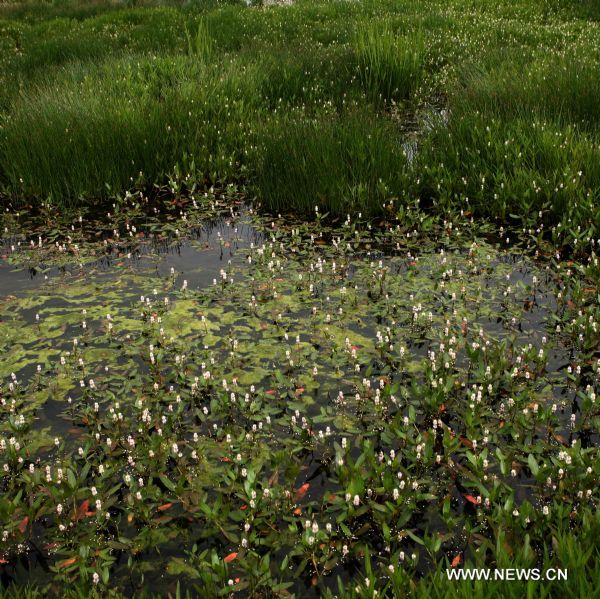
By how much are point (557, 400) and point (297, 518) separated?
2277 millimetres

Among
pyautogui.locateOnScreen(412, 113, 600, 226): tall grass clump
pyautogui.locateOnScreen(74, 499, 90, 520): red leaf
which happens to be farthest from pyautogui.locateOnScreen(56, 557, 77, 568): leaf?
pyautogui.locateOnScreen(412, 113, 600, 226): tall grass clump

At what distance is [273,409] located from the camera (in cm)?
494

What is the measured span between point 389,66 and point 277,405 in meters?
9.77

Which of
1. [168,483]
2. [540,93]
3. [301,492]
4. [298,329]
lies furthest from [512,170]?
[168,483]

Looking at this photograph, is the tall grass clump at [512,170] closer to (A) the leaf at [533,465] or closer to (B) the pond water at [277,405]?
(B) the pond water at [277,405]

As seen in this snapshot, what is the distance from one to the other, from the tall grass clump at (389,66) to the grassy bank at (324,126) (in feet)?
0.10

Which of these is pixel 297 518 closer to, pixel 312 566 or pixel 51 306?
pixel 312 566

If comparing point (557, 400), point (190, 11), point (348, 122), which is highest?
point (190, 11)

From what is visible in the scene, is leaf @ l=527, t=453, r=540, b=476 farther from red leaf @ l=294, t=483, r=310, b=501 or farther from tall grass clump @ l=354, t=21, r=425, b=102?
tall grass clump @ l=354, t=21, r=425, b=102

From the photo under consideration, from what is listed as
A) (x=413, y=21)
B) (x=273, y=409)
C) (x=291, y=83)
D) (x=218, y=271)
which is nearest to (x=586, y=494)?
(x=273, y=409)

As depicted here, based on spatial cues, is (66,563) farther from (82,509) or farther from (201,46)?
(201,46)

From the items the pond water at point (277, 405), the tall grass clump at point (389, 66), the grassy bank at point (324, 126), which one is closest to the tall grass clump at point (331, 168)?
the grassy bank at point (324, 126)

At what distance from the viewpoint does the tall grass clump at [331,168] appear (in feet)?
28.2

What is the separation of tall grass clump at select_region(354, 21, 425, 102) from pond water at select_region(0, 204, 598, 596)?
6330 mm
